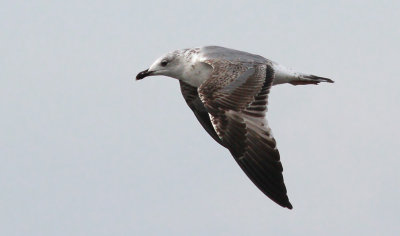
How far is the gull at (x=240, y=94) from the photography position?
82.9ft

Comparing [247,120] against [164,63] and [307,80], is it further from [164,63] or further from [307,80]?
[164,63]

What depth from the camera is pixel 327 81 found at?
28.7 m

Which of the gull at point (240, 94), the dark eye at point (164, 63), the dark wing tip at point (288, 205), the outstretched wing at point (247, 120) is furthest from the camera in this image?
the dark eye at point (164, 63)

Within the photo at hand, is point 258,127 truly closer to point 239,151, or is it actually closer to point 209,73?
point 239,151

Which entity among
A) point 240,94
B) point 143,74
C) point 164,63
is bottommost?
point 240,94

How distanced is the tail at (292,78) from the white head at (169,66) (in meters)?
1.82

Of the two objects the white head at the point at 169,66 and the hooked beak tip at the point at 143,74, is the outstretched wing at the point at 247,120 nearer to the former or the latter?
the white head at the point at 169,66

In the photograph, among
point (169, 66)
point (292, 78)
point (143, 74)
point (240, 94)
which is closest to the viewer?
point (240, 94)

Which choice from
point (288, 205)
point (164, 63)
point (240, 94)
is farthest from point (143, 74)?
point (288, 205)

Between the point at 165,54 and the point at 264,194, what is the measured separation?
4.68 meters

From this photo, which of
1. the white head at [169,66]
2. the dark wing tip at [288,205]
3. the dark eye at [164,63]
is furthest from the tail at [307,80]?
the dark wing tip at [288,205]

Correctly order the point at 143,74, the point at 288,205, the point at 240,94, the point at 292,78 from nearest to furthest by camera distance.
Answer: the point at 288,205, the point at 240,94, the point at 292,78, the point at 143,74

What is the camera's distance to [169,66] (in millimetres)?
28406

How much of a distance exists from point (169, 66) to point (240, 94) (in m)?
2.65
